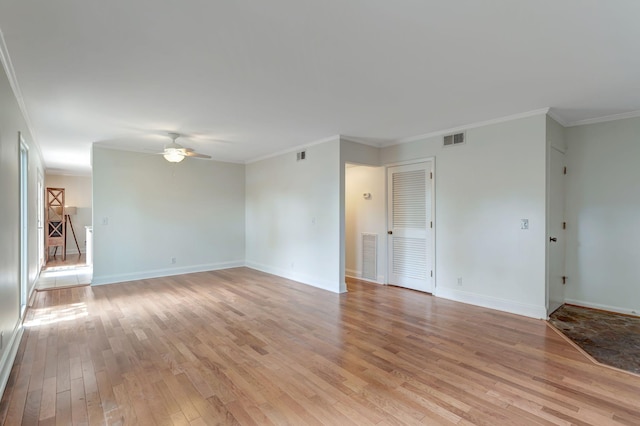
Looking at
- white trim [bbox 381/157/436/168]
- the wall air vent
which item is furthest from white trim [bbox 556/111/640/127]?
white trim [bbox 381/157/436/168]

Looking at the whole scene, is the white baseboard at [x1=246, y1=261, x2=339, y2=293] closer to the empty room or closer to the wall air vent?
the empty room

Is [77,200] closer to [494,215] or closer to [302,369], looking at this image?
[302,369]

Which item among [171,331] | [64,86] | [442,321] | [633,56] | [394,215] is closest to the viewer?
[633,56]

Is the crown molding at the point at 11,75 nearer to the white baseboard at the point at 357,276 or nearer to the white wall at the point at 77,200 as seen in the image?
the white baseboard at the point at 357,276

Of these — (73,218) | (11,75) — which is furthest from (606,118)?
(73,218)

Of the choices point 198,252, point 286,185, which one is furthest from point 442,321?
point 198,252

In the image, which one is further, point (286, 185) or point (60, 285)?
point (286, 185)

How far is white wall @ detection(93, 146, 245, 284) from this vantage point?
18.9 feet

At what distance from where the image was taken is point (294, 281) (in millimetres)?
5957

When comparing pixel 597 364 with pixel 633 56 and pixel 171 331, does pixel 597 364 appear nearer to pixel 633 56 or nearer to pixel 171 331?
pixel 633 56

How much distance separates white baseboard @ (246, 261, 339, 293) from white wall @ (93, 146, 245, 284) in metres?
0.77

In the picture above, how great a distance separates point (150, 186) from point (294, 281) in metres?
3.52

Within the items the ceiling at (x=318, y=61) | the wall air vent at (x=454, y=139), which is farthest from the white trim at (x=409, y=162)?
the ceiling at (x=318, y=61)

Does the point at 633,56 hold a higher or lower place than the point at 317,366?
higher
